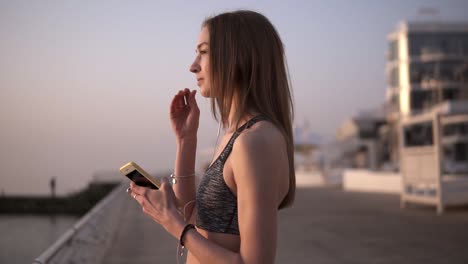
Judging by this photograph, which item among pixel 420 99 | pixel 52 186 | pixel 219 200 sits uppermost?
pixel 219 200

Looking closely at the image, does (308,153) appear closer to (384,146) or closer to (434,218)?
(434,218)

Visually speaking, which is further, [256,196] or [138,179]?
[138,179]

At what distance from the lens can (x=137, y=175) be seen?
1470mm

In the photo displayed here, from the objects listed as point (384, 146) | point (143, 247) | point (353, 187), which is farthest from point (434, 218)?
point (384, 146)

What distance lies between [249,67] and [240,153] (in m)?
0.27

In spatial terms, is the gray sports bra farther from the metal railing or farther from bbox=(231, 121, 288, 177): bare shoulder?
the metal railing

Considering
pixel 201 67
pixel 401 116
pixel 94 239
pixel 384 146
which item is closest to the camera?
pixel 201 67

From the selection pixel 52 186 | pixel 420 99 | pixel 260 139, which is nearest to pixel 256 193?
pixel 260 139

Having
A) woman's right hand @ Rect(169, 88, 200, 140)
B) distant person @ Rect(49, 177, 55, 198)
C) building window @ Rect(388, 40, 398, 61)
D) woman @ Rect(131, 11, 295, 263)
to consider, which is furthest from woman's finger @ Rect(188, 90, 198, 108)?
building window @ Rect(388, 40, 398, 61)

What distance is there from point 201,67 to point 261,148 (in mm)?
351

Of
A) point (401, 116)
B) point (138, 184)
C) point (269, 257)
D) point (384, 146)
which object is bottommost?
point (384, 146)

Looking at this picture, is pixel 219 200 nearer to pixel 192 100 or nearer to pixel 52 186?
pixel 192 100

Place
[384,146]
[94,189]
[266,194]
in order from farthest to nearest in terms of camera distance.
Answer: [384,146] < [94,189] < [266,194]

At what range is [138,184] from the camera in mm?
1497
